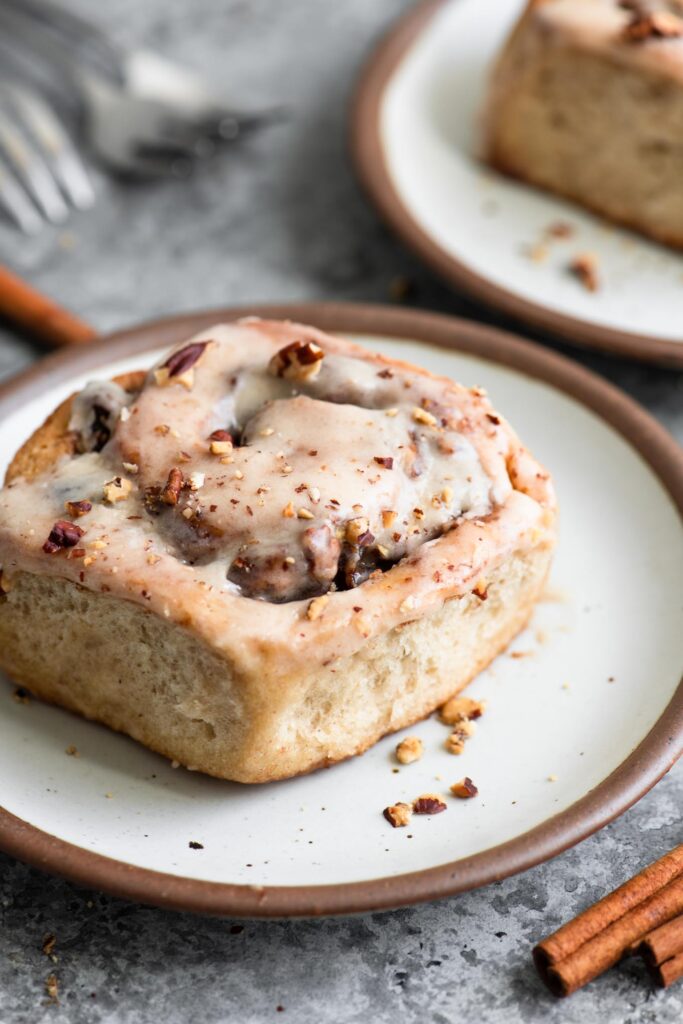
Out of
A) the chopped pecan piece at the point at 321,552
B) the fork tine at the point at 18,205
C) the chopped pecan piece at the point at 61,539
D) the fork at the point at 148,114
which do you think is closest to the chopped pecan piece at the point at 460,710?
the chopped pecan piece at the point at 321,552

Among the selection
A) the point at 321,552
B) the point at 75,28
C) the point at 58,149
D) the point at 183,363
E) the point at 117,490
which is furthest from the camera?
the point at 75,28

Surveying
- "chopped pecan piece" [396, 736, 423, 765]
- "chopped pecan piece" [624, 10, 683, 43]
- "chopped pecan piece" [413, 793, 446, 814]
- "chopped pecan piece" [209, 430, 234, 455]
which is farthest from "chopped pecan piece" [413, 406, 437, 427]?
"chopped pecan piece" [624, 10, 683, 43]

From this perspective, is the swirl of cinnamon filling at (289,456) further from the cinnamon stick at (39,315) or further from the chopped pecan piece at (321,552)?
the cinnamon stick at (39,315)

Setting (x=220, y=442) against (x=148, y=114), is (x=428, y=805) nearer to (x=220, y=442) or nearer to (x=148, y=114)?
(x=220, y=442)

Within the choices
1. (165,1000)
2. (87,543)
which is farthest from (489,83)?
(165,1000)

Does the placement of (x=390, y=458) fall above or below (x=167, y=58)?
above

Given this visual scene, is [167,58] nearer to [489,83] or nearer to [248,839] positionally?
[489,83]

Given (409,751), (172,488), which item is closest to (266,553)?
(172,488)
